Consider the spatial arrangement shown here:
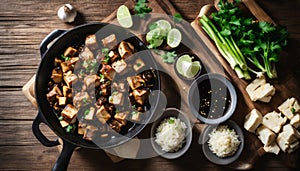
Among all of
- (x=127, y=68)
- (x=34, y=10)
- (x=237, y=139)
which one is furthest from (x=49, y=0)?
(x=237, y=139)

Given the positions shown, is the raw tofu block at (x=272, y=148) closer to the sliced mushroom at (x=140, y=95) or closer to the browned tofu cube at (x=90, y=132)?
the sliced mushroom at (x=140, y=95)

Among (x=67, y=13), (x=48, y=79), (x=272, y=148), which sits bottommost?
(x=272, y=148)

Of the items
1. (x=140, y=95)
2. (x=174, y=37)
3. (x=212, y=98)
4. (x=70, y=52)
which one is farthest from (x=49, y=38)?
(x=212, y=98)

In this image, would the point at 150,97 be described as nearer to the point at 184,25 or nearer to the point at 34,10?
the point at 184,25

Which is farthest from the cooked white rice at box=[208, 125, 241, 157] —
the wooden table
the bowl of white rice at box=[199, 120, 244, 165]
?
the wooden table

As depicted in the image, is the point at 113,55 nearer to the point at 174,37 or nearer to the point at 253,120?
the point at 174,37
